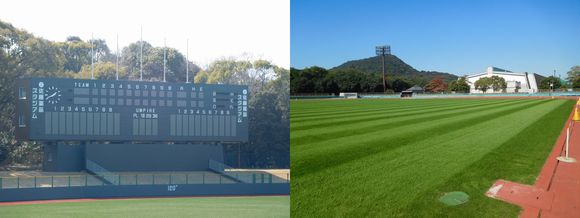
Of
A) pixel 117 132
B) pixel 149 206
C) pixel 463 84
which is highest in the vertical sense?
pixel 463 84

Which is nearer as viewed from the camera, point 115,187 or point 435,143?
point 435,143

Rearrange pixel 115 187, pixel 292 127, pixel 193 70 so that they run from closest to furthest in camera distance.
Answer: pixel 292 127 < pixel 115 187 < pixel 193 70

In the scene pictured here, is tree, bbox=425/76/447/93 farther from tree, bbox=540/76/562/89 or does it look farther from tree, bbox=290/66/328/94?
tree, bbox=290/66/328/94

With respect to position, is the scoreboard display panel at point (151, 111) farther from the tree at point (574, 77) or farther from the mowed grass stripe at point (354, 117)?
the tree at point (574, 77)

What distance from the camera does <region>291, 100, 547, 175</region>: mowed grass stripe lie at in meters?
3.52

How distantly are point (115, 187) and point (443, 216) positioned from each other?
15.6 m

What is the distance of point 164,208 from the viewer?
14.6 meters

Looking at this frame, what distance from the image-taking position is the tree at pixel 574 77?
4008 millimetres

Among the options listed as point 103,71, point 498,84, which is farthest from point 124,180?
point 498,84

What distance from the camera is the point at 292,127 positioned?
12.3ft

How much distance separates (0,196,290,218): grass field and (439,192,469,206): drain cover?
31.0ft

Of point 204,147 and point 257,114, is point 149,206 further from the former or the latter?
point 257,114

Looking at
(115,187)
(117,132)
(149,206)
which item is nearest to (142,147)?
(117,132)

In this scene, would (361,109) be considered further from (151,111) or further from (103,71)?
(103,71)
